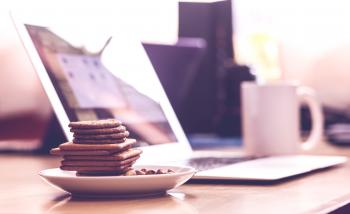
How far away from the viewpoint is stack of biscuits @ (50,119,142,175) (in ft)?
2.32

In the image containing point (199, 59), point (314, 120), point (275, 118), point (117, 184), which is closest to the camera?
point (117, 184)

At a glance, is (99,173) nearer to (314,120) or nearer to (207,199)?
(207,199)

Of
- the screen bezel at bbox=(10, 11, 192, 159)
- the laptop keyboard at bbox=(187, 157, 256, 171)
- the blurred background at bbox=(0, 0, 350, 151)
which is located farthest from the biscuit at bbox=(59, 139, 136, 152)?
the blurred background at bbox=(0, 0, 350, 151)

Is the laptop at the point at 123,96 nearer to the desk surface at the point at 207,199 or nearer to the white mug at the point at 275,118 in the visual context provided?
the desk surface at the point at 207,199

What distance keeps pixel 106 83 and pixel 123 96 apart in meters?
0.04

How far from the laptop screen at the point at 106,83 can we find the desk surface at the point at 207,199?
16 cm

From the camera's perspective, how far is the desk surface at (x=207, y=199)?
664 millimetres

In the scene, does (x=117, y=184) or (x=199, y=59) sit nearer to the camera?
(x=117, y=184)

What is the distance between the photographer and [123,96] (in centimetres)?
119

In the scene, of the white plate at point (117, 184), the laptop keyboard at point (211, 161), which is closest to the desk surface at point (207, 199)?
the white plate at point (117, 184)

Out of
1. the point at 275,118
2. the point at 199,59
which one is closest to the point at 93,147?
the point at 275,118

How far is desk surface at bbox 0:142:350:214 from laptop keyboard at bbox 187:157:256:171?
138 mm

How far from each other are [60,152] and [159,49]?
1.08m

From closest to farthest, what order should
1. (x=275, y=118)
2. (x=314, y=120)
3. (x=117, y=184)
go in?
A: 1. (x=117, y=184)
2. (x=275, y=118)
3. (x=314, y=120)
